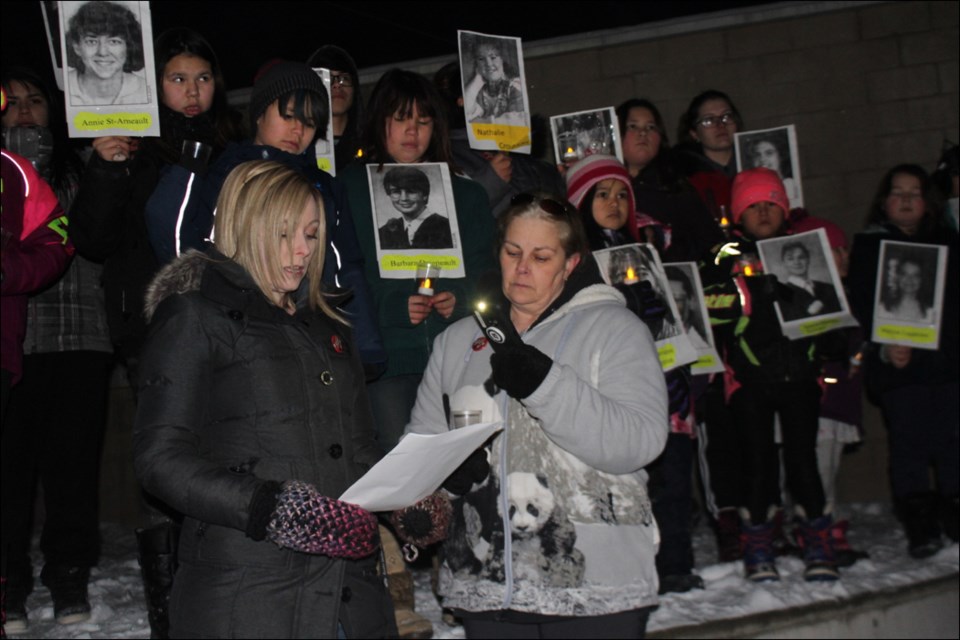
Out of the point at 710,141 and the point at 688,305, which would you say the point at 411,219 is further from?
the point at 710,141

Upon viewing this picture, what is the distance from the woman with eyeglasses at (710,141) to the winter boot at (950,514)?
7.00 ft

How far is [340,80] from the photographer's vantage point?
5.16 metres

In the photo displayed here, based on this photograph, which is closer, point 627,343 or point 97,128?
point 627,343

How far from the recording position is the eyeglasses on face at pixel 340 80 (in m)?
5.13

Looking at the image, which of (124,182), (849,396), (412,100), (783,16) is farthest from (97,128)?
(783,16)

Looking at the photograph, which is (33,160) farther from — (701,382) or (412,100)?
(701,382)

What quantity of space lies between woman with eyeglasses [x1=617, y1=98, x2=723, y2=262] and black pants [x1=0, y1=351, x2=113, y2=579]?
281cm

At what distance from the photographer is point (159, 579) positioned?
3547 millimetres

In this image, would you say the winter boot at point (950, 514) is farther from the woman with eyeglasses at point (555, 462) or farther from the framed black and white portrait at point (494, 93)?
the woman with eyeglasses at point (555, 462)

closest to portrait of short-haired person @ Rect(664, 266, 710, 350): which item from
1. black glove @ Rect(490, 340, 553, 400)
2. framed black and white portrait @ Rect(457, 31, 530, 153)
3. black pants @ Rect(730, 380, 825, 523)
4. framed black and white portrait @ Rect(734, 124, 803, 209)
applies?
black pants @ Rect(730, 380, 825, 523)

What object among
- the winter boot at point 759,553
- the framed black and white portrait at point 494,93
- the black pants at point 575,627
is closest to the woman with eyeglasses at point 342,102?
the framed black and white portrait at point 494,93

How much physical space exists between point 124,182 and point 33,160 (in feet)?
2.89

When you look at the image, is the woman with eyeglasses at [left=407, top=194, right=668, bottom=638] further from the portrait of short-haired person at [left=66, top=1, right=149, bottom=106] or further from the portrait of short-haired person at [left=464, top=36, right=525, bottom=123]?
the portrait of short-haired person at [left=464, top=36, right=525, bottom=123]

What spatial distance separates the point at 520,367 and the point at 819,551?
307 centimetres
